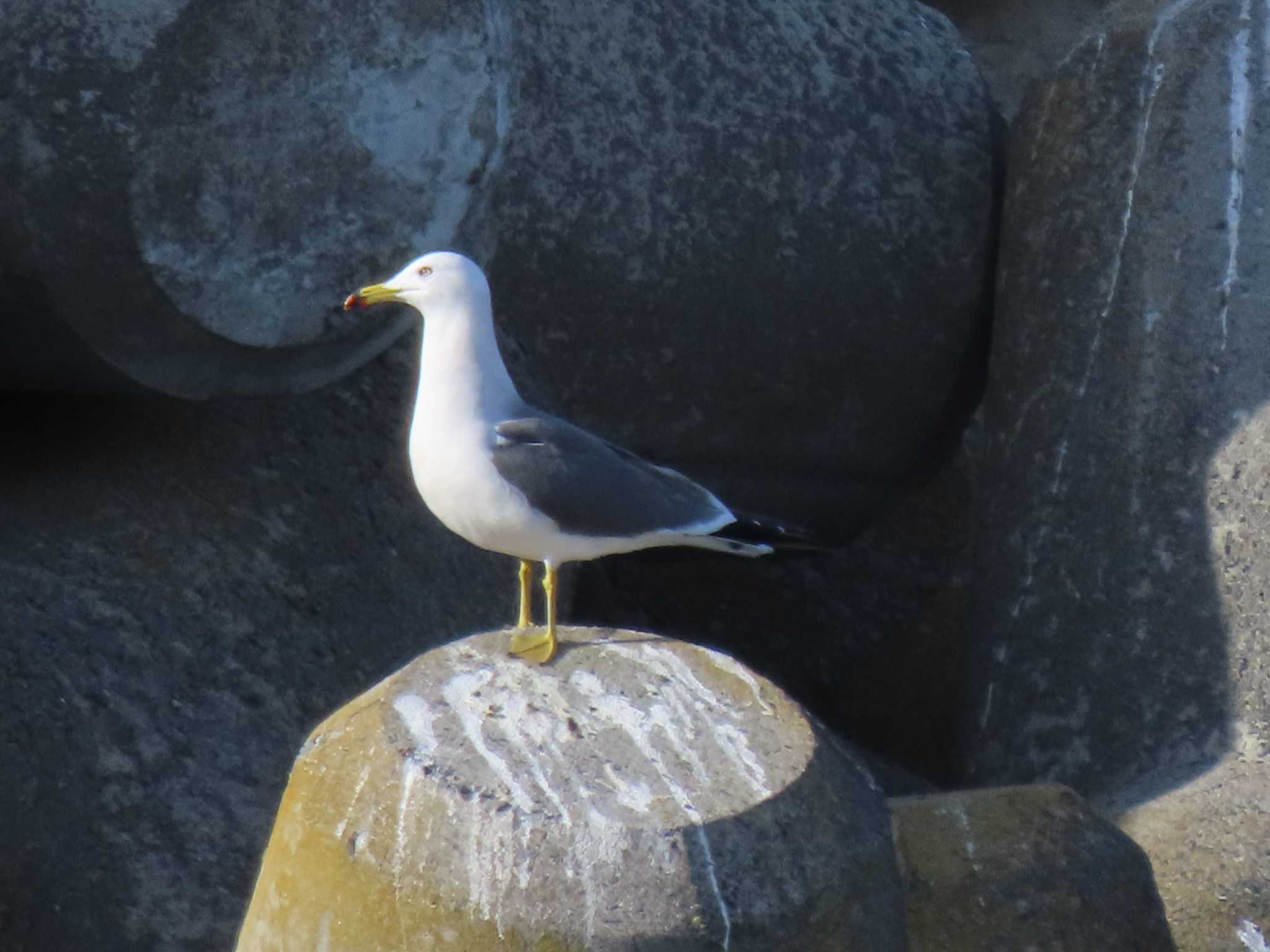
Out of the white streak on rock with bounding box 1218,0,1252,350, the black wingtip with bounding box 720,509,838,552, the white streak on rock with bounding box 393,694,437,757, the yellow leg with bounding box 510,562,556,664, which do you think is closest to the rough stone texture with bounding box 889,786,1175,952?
the black wingtip with bounding box 720,509,838,552

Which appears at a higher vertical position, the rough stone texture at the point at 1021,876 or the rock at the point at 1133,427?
the rock at the point at 1133,427

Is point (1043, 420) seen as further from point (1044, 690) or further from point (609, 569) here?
point (609, 569)

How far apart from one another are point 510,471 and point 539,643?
24 cm

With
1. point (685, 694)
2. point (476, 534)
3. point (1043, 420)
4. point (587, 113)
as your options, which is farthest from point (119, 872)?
point (1043, 420)

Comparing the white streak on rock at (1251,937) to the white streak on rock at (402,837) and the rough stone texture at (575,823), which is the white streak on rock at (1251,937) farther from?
the white streak on rock at (402,837)

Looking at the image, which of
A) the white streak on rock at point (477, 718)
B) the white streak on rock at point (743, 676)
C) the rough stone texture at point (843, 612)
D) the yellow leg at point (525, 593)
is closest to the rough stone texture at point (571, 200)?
the rough stone texture at point (843, 612)

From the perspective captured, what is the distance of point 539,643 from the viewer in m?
2.56

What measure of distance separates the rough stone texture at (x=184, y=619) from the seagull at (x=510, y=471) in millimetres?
616

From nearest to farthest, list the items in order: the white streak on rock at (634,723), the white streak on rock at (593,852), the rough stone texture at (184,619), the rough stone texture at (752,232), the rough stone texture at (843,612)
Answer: the white streak on rock at (593,852)
the white streak on rock at (634,723)
the rough stone texture at (184,619)
the rough stone texture at (752,232)
the rough stone texture at (843,612)

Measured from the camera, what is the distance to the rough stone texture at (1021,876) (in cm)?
256

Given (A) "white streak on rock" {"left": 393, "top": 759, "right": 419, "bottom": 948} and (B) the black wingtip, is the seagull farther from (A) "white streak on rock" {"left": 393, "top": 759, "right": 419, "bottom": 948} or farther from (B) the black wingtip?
(A) "white streak on rock" {"left": 393, "top": 759, "right": 419, "bottom": 948}

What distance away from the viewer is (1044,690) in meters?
3.61

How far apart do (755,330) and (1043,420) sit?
0.60 meters

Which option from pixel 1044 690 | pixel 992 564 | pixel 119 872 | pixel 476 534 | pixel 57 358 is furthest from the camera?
pixel 992 564
